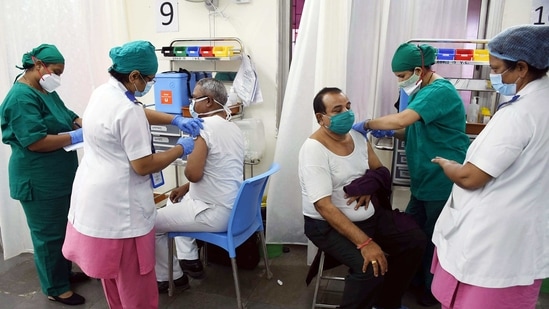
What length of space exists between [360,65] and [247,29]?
36.8 inches

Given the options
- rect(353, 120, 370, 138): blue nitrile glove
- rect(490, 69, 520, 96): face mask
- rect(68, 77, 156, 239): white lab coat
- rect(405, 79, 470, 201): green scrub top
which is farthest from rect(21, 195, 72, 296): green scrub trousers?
rect(490, 69, 520, 96): face mask

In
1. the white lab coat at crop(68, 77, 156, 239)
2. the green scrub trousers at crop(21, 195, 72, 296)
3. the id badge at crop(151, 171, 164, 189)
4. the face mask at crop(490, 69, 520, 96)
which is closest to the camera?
the face mask at crop(490, 69, 520, 96)

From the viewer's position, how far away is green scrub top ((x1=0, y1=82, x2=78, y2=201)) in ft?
6.06

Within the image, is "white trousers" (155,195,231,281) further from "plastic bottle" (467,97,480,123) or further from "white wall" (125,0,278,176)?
"plastic bottle" (467,97,480,123)

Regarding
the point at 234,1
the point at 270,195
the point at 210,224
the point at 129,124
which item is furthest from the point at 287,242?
the point at 234,1

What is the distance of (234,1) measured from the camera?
115 inches

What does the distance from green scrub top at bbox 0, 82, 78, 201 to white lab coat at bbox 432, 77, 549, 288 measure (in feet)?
6.14

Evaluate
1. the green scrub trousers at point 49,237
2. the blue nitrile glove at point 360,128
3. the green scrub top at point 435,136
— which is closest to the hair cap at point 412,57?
the green scrub top at point 435,136

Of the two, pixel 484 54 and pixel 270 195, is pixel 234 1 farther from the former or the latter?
pixel 484 54

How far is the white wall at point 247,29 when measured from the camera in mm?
2891

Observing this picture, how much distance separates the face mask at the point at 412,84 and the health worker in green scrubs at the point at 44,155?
1.62 m

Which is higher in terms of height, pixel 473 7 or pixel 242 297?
pixel 473 7

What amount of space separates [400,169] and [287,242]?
0.90 metres

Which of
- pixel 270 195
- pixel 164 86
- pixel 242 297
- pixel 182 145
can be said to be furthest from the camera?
pixel 164 86
